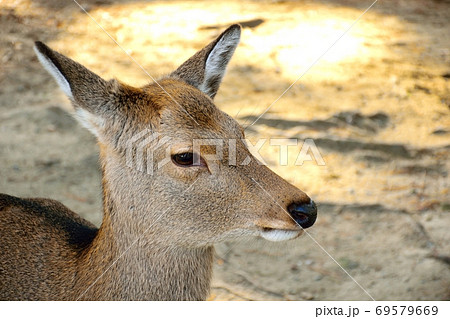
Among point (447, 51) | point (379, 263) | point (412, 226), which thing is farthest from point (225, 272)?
point (447, 51)

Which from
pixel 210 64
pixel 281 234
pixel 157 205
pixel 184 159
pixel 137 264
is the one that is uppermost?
pixel 210 64

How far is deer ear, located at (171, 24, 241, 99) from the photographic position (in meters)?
4.06

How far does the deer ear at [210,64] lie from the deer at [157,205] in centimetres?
24

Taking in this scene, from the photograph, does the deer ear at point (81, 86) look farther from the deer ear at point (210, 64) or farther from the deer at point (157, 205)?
the deer ear at point (210, 64)

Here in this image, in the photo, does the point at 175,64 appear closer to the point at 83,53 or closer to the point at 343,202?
the point at 83,53

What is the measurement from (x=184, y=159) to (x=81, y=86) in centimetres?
Answer: 70

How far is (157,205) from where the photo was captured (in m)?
3.47

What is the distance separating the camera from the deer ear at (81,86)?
3250mm

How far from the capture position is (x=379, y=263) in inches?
202

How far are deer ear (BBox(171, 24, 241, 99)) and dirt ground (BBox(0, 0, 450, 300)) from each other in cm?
120

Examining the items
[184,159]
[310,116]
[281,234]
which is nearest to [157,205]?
[184,159]

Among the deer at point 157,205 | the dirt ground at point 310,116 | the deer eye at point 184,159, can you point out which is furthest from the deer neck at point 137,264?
the dirt ground at point 310,116

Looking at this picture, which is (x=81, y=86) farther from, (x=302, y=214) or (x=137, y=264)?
(x=302, y=214)

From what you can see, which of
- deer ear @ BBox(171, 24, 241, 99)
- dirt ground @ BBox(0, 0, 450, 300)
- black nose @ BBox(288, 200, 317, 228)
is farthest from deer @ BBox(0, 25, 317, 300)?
dirt ground @ BBox(0, 0, 450, 300)
